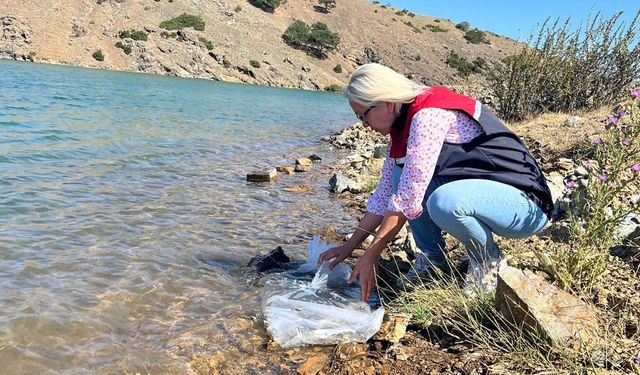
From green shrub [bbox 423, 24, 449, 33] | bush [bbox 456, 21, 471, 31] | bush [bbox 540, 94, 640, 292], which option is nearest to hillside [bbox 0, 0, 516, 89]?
green shrub [bbox 423, 24, 449, 33]

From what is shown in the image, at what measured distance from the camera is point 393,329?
288cm

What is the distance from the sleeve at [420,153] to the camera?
2619 mm

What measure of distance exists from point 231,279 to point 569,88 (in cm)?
887

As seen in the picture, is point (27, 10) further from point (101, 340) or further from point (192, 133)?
point (101, 340)

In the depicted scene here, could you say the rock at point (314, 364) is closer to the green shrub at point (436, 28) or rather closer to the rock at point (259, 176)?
the rock at point (259, 176)

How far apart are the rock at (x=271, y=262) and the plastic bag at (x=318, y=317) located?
2.13ft

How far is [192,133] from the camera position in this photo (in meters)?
12.1

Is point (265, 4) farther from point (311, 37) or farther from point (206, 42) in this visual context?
point (206, 42)

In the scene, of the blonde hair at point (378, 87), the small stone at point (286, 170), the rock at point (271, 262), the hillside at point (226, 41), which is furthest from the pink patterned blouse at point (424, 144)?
the hillside at point (226, 41)

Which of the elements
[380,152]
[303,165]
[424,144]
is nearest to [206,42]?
[380,152]

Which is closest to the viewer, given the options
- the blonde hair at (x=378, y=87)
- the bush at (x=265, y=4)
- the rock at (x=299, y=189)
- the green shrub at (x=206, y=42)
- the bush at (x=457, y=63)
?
the blonde hair at (x=378, y=87)

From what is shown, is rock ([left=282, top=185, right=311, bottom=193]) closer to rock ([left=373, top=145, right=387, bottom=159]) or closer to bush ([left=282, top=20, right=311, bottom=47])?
rock ([left=373, top=145, right=387, bottom=159])

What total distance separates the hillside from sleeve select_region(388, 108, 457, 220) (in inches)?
1632

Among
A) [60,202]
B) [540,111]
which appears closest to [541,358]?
[60,202]
